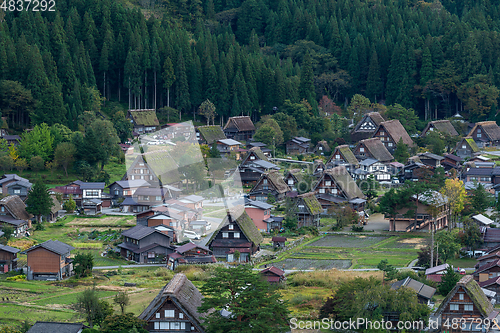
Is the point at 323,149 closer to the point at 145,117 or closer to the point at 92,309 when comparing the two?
the point at 145,117

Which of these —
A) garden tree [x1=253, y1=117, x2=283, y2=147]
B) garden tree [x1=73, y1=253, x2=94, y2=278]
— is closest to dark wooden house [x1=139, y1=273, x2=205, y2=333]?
garden tree [x1=73, y1=253, x2=94, y2=278]

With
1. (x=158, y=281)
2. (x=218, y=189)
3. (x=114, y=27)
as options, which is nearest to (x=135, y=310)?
(x=158, y=281)

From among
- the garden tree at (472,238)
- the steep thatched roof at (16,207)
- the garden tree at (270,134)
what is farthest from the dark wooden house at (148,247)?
the garden tree at (270,134)

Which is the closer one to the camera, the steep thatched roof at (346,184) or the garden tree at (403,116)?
the steep thatched roof at (346,184)

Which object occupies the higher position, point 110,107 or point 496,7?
point 496,7

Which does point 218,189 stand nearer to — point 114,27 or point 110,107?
point 110,107

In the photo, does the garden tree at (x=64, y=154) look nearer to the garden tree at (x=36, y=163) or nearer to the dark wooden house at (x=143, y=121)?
the garden tree at (x=36, y=163)

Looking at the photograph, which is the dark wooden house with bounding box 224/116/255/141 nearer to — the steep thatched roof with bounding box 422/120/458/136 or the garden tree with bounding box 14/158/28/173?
the steep thatched roof with bounding box 422/120/458/136
